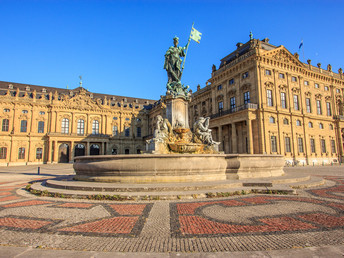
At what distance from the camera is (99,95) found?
71.1 m

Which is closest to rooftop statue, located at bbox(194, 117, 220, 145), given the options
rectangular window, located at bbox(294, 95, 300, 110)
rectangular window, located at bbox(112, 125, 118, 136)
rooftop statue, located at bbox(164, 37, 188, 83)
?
rooftop statue, located at bbox(164, 37, 188, 83)

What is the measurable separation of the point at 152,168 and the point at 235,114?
99.9 ft

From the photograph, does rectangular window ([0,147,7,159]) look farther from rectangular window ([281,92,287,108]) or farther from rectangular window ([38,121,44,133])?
rectangular window ([281,92,287,108])

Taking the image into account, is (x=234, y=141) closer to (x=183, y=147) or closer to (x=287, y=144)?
(x=287, y=144)

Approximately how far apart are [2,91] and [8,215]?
216ft

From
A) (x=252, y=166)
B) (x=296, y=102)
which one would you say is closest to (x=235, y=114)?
(x=296, y=102)

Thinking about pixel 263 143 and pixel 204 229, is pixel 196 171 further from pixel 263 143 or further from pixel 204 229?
pixel 263 143

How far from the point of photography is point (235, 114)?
36.7m

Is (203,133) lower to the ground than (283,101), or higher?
lower

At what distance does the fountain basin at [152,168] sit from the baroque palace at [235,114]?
2729 centimetres

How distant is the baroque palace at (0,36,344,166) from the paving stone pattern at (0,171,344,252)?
99.4ft

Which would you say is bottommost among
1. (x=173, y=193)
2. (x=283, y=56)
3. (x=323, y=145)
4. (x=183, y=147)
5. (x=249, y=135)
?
(x=173, y=193)

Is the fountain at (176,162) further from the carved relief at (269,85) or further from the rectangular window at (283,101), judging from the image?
the rectangular window at (283,101)

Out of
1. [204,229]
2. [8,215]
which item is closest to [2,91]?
[8,215]
